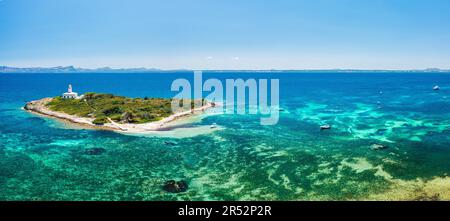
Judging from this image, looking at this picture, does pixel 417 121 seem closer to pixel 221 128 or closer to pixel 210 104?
pixel 221 128

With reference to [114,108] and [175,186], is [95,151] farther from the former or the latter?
[114,108]

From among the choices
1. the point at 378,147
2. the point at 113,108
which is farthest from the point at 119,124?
the point at 378,147

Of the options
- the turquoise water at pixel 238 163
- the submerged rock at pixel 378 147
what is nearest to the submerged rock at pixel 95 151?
the turquoise water at pixel 238 163

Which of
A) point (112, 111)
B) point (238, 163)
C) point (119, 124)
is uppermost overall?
point (112, 111)

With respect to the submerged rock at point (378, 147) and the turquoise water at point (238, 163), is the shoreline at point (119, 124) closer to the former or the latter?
the turquoise water at point (238, 163)

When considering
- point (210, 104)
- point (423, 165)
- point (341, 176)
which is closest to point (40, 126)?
point (210, 104)
